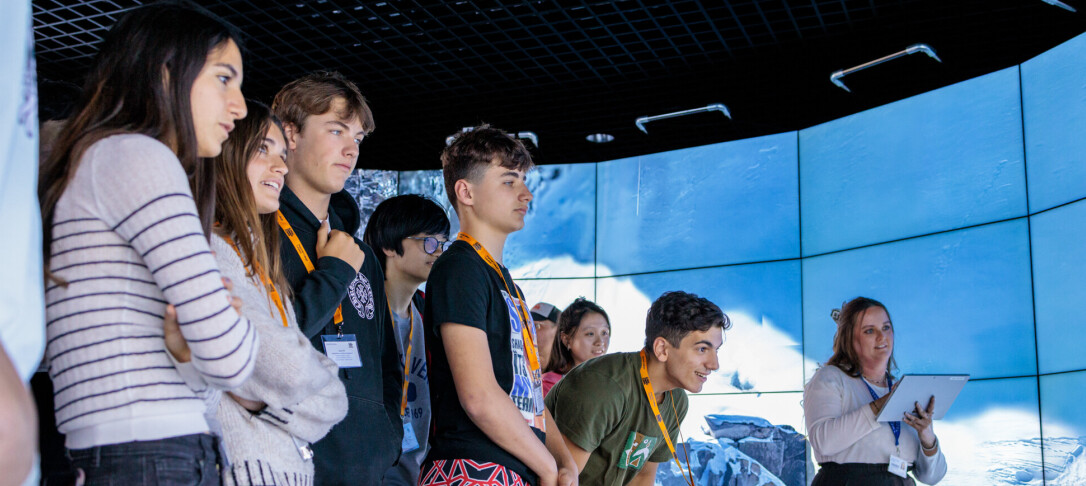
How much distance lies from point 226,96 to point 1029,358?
4060 millimetres

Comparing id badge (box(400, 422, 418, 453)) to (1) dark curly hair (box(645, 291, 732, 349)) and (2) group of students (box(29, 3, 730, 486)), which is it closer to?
(2) group of students (box(29, 3, 730, 486))

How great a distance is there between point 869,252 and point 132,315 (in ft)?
14.8

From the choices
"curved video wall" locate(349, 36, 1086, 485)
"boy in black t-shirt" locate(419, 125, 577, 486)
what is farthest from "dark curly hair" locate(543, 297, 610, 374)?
"boy in black t-shirt" locate(419, 125, 577, 486)

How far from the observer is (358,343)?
2119mm

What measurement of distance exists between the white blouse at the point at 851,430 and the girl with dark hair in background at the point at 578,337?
118cm

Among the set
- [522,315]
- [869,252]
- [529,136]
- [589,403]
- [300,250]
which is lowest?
[589,403]

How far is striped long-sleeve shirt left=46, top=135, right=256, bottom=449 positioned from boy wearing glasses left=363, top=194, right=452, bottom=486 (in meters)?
1.73

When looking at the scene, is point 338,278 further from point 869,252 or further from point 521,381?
point 869,252

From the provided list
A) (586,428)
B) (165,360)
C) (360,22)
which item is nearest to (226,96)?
(165,360)

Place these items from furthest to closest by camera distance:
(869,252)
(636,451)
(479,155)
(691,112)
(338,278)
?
(691,112) → (869,252) → (636,451) → (479,155) → (338,278)

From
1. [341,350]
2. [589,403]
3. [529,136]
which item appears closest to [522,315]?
[341,350]

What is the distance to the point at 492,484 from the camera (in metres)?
2.16

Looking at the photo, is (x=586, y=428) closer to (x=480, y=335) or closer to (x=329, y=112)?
(x=480, y=335)

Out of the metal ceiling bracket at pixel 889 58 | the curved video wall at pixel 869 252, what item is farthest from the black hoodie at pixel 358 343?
the metal ceiling bracket at pixel 889 58
